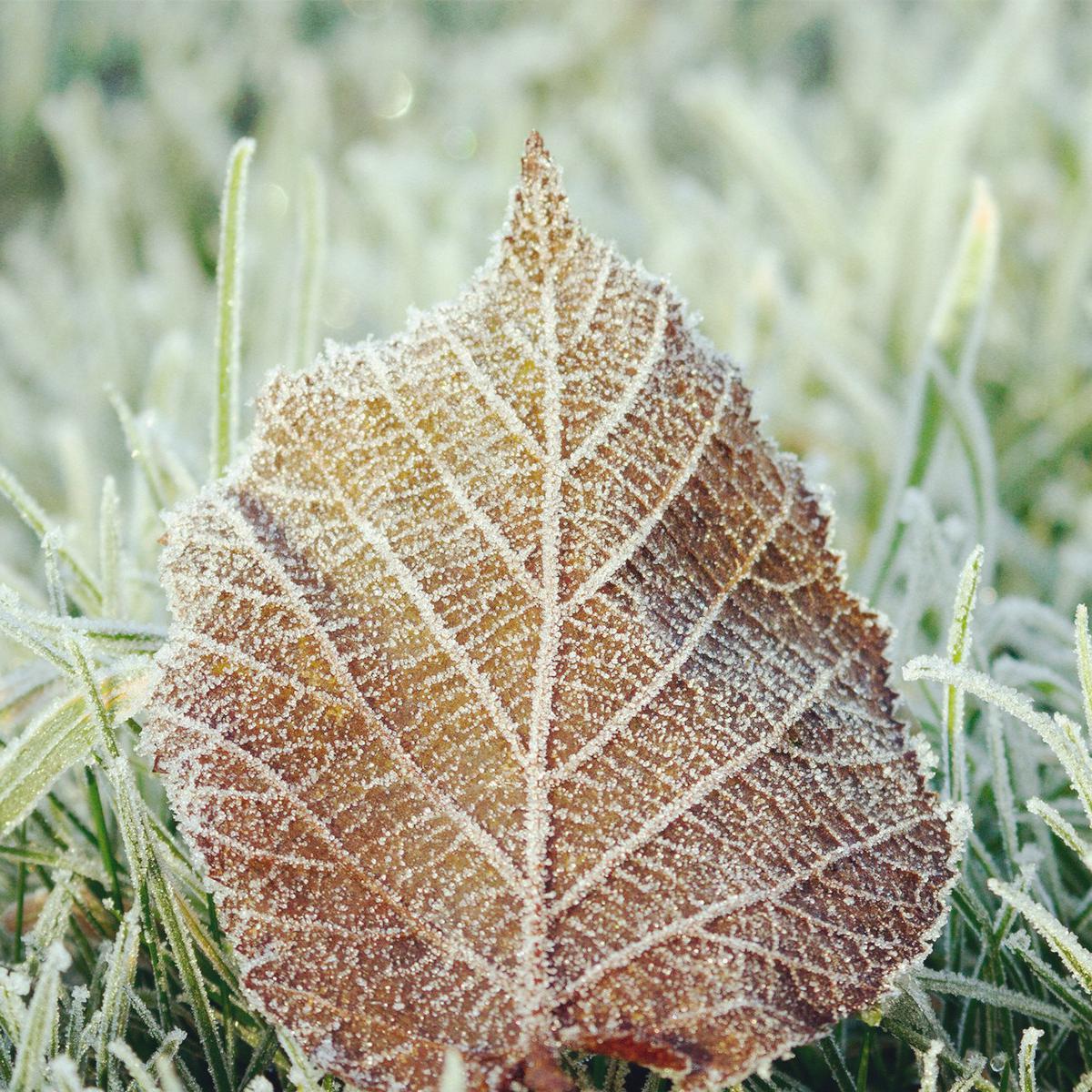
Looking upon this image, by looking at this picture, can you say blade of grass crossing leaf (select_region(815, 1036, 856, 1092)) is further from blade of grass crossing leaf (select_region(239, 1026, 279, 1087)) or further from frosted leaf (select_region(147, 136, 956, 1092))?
blade of grass crossing leaf (select_region(239, 1026, 279, 1087))

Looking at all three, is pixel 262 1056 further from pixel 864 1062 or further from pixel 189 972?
pixel 864 1062

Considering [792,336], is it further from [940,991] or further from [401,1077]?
[401,1077]

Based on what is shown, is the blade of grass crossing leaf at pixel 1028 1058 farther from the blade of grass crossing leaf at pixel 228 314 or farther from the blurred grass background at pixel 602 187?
the blade of grass crossing leaf at pixel 228 314

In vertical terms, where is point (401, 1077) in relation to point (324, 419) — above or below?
below

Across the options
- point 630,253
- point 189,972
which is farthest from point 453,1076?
point 630,253

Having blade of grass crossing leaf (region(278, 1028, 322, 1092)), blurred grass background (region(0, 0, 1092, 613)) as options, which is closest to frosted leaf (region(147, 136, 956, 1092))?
blade of grass crossing leaf (region(278, 1028, 322, 1092))

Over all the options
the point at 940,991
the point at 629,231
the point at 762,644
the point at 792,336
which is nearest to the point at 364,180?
the point at 629,231
